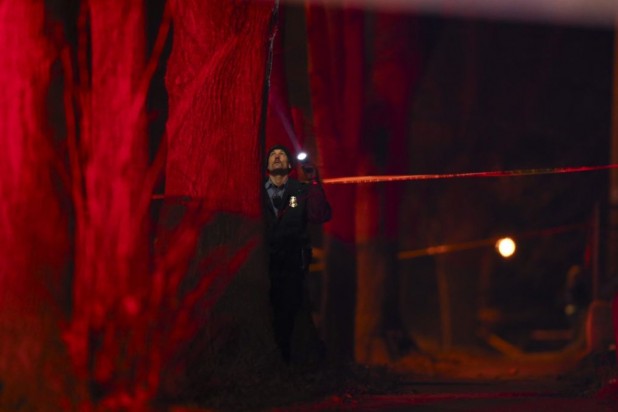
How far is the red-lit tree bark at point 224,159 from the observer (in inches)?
359

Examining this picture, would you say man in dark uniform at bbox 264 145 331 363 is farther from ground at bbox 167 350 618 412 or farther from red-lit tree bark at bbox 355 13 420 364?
red-lit tree bark at bbox 355 13 420 364

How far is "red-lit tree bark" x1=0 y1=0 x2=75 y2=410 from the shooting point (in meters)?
8.12

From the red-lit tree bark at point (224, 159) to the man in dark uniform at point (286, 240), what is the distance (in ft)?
1.62

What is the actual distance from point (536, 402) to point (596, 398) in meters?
0.73

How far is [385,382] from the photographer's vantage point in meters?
10.3

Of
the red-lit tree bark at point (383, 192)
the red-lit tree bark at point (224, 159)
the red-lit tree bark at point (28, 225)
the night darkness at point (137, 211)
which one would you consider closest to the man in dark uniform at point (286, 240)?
the night darkness at point (137, 211)

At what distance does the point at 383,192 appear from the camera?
17578 mm

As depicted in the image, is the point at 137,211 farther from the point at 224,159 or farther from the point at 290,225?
the point at 290,225

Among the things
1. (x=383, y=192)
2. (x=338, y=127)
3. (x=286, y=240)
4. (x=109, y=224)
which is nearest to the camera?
(x=109, y=224)

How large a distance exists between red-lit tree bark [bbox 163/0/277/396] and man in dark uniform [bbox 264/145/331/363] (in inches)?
19.5

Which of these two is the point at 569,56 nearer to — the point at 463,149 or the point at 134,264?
the point at 463,149

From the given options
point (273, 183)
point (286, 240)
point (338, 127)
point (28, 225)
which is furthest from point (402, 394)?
point (338, 127)

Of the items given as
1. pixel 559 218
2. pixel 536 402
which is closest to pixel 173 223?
pixel 536 402

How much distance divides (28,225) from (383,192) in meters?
9.93
